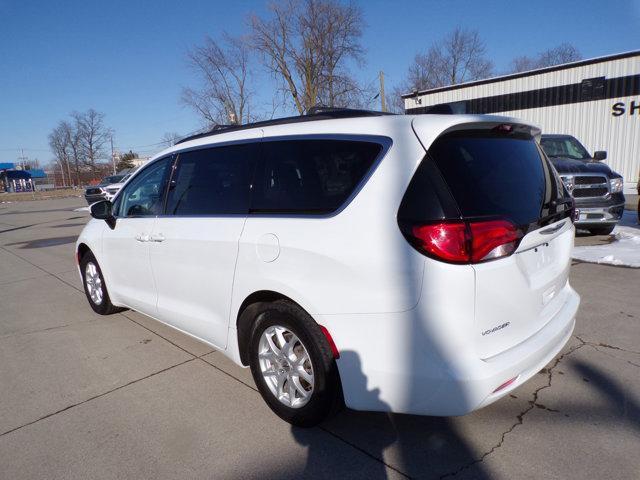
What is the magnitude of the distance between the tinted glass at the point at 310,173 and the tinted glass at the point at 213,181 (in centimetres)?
14

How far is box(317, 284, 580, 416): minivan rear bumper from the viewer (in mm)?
2018

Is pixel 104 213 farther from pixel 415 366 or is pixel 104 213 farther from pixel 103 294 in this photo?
pixel 415 366

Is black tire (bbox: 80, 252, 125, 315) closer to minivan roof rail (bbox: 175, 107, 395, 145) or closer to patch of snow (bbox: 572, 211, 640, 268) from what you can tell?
minivan roof rail (bbox: 175, 107, 395, 145)

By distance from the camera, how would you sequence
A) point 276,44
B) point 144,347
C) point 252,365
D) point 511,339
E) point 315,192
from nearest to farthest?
point 511,339
point 315,192
point 252,365
point 144,347
point 276,44

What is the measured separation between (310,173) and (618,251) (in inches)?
251

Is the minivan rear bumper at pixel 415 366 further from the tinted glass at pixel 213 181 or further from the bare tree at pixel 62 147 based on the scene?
the bare tree at pixel 62 147

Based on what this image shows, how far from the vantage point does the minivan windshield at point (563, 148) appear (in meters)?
8.84

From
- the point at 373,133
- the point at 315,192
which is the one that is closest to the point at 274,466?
the point at 315,192

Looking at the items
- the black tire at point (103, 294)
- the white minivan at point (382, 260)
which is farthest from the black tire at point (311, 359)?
the black tire at point (103, 294)

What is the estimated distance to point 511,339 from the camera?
2.20 metres

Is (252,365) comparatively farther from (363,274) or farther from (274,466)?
(363,274)

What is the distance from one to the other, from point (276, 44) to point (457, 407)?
3748 cm

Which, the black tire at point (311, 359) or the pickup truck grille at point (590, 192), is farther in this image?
the pickup truck grille at point (590, 192)

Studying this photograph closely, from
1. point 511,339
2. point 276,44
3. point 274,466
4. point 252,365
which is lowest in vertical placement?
point 274,466
